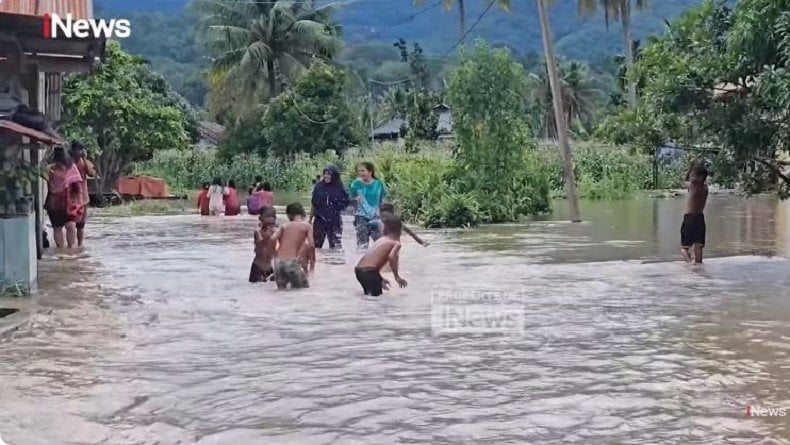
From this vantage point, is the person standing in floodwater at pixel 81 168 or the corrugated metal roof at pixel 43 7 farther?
the person standing in floodwater at pixel 81 168

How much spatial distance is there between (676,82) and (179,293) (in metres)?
6.58

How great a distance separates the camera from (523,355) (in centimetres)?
891

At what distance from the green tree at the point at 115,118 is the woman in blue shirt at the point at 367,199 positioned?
19.3m

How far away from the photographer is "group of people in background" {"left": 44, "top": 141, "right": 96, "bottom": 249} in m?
17.5

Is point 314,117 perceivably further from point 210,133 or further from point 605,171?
point 210,133

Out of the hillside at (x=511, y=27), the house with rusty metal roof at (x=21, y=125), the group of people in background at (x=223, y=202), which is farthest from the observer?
the hillside at (x=511, y=27)

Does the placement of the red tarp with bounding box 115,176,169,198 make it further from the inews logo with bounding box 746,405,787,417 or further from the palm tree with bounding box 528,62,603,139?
the palm tree with bounding box 528,62,603,139

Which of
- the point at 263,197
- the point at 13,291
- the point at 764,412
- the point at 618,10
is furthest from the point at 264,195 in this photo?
the point at 618,10

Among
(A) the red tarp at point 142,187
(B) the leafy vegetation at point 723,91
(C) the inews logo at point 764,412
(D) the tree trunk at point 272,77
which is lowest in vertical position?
(C) the inews logo at point 764,412

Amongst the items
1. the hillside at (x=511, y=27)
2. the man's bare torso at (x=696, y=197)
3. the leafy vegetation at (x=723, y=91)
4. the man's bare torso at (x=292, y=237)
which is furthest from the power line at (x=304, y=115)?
the hillside at (x=511, y=27)

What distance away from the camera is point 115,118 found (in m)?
36.4

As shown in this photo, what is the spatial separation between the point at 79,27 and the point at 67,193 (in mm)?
4912

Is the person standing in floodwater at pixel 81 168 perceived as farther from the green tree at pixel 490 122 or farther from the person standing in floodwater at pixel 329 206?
the green tree at pixel 490 122

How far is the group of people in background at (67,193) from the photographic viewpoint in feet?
57.5
